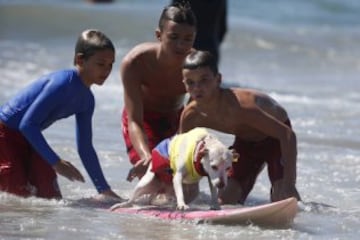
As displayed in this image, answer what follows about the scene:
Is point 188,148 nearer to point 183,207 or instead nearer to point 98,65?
point 183,207

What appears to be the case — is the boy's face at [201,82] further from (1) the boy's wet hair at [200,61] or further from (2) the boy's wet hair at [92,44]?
(2) the boy's wet hair at [92,44]

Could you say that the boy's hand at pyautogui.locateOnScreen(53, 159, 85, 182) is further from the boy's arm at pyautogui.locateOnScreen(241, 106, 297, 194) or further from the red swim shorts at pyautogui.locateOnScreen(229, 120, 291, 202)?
the red swim shorts at pyautogui.locateOnScreen(229, 120, 291, 202)

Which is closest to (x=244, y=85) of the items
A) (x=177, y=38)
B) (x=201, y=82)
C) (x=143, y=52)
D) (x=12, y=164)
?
(x=143, y=52)

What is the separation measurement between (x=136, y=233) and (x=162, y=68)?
159 cm

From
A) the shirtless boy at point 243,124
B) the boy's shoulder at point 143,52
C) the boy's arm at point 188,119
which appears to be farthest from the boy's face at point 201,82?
the boy's shoulder at point 143,52

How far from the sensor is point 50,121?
6.62m

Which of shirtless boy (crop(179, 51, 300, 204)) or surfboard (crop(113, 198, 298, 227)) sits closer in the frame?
surfboard (crop(113, 198, 298, 227))

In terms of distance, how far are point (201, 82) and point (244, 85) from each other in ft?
26.5

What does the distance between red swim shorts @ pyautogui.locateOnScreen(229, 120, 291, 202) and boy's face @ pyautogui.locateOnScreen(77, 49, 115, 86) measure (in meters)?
1.10

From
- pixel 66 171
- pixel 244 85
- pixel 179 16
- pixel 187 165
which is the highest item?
pixel 179 16

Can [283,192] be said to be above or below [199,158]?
below

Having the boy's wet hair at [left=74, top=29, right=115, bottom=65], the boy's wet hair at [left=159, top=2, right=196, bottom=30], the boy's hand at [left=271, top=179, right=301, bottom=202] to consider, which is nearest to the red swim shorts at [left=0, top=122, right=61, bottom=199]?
the boy's wet hair at [left=74, top=29, right=115, bottom=65]

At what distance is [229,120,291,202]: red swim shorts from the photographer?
23.4 feet

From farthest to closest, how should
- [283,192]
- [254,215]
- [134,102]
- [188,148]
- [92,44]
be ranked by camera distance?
[134,102] < [283,192] < [92,44] < [188,148] < [254,215]
